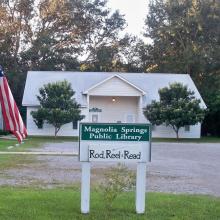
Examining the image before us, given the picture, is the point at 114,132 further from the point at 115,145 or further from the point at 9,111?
the point at 9,111

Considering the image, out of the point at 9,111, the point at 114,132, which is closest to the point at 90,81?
the point at 114,132

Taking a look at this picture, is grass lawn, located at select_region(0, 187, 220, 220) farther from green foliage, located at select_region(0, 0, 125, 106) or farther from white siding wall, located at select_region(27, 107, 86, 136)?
green foliage, located at select_region(0, 0, 125, 106)

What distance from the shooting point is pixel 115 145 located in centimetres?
875

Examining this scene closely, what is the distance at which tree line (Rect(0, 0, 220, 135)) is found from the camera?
56.2 meters

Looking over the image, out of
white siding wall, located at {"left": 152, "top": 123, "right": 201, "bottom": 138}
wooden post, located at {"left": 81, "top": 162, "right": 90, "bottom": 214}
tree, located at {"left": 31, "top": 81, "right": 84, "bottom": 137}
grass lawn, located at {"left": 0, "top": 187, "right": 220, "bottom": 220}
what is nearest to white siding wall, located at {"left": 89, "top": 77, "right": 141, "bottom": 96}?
tree, located at {"left": 31, "top": 81, "right": 84, "bottom": 137}

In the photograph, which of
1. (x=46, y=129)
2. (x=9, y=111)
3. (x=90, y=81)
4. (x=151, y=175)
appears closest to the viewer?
(x=9, y=111)

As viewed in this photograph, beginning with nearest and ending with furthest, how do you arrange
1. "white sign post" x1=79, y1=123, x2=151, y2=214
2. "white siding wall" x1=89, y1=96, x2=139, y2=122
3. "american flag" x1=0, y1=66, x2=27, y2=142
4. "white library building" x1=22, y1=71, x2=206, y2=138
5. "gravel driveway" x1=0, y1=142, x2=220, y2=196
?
"american flag" x1=0, y1=66, x2=27, y2=142 → "white sign post" x1=79, y1=123, x2=151, y2=214 → "gravel driveway" x1=0, y1=142, x2=220, y2=196 → "white library building" x1=22, y1=71, x2=206, y2=138 → "white siding wall" x1=89, y1=96, x2=139, y2=122

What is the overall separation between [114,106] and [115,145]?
128 feet

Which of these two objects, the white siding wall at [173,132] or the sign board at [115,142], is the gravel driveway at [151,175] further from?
the white siding wall at [173,132]

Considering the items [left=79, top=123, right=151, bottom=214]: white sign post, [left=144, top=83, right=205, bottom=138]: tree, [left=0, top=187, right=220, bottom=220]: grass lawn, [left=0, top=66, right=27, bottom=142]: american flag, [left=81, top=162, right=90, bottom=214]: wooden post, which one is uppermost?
[left=144, top=83, right=205, bottom=138]: tree

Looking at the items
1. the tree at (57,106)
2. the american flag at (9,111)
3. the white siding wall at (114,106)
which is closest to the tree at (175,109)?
the white siding wall at (114,106)

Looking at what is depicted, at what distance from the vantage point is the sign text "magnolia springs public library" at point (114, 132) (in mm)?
8766

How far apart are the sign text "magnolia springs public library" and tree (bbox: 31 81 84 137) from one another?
32.2 metres

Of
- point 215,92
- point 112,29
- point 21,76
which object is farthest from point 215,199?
point 112,29
